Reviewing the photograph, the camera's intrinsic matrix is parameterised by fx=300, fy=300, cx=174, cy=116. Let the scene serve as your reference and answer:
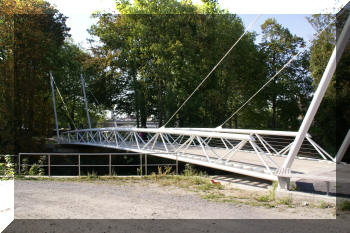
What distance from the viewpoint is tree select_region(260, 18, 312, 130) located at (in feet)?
87.5

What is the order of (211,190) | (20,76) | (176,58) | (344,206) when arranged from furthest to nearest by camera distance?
(176,58)
(20,76)
(211,190)
(344,206)

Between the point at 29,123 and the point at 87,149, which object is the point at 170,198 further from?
the point at 87,149

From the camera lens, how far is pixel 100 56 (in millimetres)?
27688

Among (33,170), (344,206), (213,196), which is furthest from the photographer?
(33,170)

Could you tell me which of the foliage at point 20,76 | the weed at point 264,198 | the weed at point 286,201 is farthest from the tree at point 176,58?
the weed at point 286,201

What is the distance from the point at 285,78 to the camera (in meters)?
27.2

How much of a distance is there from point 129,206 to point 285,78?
952 inches

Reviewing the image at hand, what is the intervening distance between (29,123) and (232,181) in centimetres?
Result: 1490

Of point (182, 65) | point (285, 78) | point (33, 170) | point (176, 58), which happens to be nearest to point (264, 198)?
point (33, 170)

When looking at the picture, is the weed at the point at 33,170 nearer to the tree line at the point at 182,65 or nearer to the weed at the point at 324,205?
the weed at the point at 324,205

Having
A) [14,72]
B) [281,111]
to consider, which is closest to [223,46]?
[281,111]

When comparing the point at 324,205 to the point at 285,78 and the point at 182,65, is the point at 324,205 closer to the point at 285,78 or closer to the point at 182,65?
the point at 182,65

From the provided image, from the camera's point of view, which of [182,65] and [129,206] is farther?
[182,65]

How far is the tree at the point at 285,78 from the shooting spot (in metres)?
26.7
